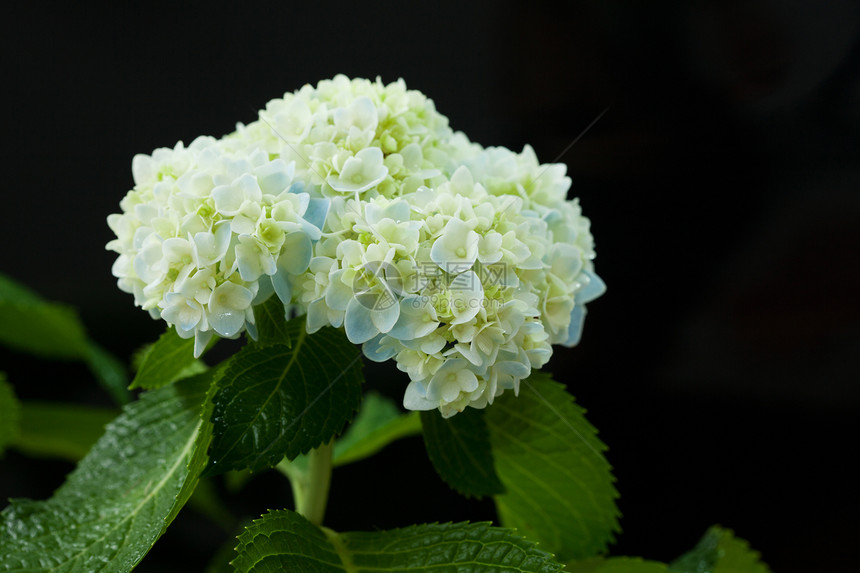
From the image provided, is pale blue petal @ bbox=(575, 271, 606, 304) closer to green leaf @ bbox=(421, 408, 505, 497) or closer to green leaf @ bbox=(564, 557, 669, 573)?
green leaf @ bbox=(421, 408, 505, 497)

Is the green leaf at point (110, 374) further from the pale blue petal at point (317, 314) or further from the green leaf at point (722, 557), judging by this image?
the green leaf at point (722, 557)

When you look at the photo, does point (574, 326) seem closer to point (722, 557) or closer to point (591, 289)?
point (591, 289)

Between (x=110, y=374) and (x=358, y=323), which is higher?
(x=110, y=374)

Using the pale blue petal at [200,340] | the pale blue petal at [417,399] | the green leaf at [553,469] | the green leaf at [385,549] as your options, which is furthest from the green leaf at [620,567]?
the pale blue petal at [200,340]

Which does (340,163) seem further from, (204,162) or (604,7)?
(604,7)

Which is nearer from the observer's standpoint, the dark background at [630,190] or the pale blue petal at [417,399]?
the pale blue petal at [417,399]

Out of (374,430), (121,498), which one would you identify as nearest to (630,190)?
(374,430)

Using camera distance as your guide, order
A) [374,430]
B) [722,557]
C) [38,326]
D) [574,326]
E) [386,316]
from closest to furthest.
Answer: [386,316]
[574,326]
[722,557]
[374,430]
[38,326]
